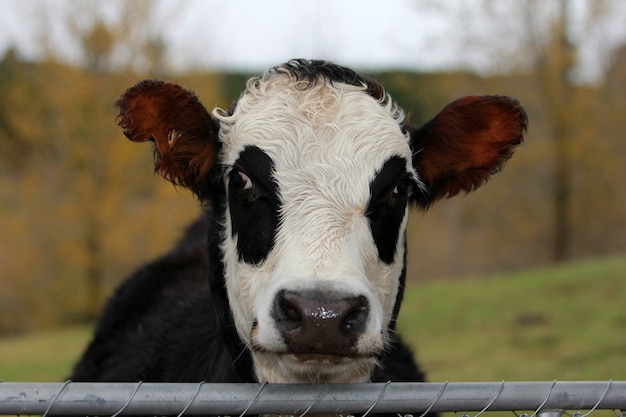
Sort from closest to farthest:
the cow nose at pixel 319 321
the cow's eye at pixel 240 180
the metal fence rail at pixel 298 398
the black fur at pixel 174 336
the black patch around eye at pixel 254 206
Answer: the metal fence rail at pixel 298 398 < the cow nose at pixel 319 321 < the black patch around eye at pixel 254 206 < the cow's eye at pixel 240 180 < the black fur at pixel 174 336

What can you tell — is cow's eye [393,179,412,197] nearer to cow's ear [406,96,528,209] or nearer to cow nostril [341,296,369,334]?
cow's ear [406,96,528,209]

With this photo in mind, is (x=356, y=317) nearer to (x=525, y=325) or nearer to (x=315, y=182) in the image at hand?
(x=315, y=182)

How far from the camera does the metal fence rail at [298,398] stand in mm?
1992

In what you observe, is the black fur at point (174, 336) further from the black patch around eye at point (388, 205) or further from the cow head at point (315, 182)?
the black patch around eye at point (388, 205)

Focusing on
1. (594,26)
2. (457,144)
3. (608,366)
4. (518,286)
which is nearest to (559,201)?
(594,26)

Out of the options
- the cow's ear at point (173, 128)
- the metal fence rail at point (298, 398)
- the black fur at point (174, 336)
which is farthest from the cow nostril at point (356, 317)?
the cow's ear at point (173, 128)

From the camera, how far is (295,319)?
7.95ft

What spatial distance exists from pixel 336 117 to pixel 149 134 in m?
0.74

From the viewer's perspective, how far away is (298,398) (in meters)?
2.20

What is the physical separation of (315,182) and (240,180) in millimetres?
378

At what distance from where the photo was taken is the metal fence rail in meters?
1.99

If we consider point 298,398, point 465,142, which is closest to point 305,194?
point 298,398

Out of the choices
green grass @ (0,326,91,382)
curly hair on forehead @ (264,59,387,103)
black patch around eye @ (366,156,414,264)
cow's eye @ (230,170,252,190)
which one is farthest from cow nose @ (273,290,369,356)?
green grass @ (0,326,91,382)

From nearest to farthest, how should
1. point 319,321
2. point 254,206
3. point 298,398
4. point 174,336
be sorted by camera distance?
1. point 298,398
2. point 319,321
3. point 254,206
4. point 174,336
